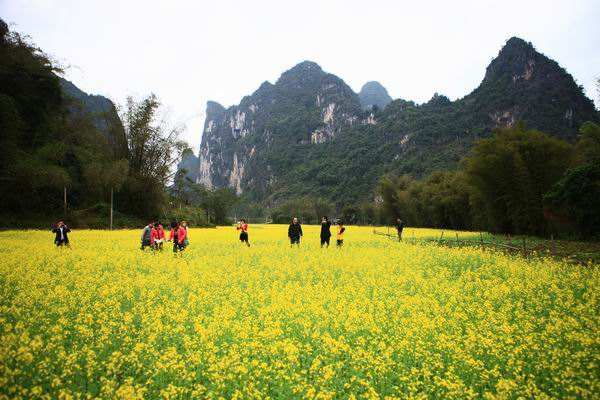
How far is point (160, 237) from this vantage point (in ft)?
60.3

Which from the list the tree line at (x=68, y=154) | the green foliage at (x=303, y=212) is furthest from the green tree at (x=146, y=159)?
the green foliage at (x=303, y=212)

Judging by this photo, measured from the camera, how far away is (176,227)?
16.8 m

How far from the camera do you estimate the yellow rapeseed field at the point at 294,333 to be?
4.86m

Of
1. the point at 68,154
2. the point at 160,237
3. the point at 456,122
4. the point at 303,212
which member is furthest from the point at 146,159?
the point at 456,122

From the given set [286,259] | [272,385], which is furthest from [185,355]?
[286,259]

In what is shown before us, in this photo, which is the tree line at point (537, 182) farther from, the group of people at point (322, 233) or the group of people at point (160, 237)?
the group of people at point (160, 237)

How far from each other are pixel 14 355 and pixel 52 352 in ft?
1.72

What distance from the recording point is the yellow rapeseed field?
486 cm

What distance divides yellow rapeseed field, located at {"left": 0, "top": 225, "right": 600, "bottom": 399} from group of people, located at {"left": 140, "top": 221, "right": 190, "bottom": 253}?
3861mm

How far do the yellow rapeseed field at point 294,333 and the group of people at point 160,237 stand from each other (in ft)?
12.7

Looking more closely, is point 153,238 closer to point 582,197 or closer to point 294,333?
point 294,333

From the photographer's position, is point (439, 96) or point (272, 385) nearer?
point (272, 385)

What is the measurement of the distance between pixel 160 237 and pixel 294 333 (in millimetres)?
13442

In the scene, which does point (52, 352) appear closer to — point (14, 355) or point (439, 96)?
point (14, 355)
